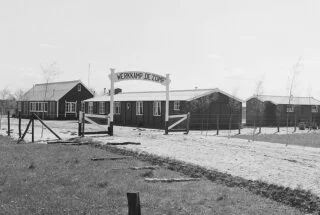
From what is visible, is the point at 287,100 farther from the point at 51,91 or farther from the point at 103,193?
the point at 103,193

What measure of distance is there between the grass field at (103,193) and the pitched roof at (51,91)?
43.4 meters

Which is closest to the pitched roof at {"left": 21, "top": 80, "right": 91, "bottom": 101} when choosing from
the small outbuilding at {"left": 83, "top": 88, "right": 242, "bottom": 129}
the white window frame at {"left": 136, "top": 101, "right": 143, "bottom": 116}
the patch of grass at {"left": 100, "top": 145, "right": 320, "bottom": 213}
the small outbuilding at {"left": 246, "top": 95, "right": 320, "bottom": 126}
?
the small outbuilding at {"left": 83, "top": 88, "right": 242, "bottom": 129}

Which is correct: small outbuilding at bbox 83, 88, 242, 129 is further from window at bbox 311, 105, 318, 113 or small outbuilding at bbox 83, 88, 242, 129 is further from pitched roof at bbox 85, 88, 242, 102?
window at bbox 311, 105, 318, 113

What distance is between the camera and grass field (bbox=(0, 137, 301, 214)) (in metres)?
7.00

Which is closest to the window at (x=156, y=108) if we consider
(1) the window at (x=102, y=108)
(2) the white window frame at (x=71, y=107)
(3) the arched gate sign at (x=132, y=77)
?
(1) the window at (x=102, y=108)

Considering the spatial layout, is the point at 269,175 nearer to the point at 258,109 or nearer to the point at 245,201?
the point at 245,201

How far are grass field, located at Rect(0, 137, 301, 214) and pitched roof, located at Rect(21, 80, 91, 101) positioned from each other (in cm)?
4344

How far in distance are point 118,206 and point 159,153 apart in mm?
7121

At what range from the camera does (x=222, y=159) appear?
13.0 metres

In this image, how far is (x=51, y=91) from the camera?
58.2 meters

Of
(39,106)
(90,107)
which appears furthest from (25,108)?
(90,107)

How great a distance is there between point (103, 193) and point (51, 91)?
5230cm

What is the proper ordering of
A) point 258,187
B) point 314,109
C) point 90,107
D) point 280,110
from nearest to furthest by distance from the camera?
point 258,187
point 280,110
point 90,107
point 314,109

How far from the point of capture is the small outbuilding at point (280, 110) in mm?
48406
